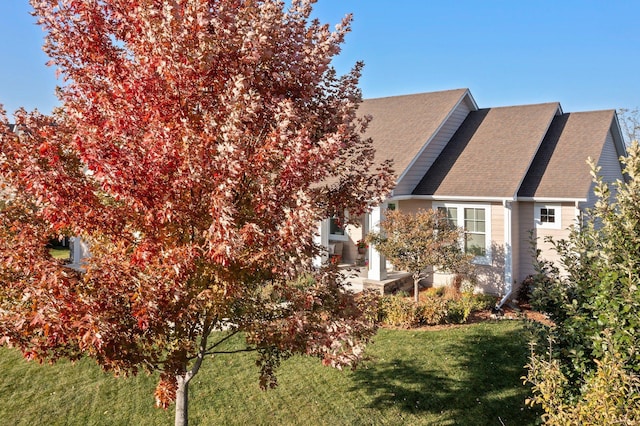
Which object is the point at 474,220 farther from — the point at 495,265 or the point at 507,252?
the point at 495,265

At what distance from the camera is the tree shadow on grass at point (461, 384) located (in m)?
7.28

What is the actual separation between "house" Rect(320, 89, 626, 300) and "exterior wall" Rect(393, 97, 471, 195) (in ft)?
0.13

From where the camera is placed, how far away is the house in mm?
14070

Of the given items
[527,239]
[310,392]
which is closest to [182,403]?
[310,392]

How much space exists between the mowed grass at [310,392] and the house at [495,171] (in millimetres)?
4871

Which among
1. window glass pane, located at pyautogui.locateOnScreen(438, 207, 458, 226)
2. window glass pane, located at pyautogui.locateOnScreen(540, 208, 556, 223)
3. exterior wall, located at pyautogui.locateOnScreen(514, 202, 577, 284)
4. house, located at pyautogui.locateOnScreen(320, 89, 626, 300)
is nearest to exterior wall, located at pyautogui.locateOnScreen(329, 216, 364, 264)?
house, located at pyautogui.locateOnScreen(320, 89, 626, 300)

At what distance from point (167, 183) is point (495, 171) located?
13381 millimetres

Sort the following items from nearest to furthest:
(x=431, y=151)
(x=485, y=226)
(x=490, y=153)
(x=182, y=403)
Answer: (x=182, y=403) < (x=485, y=226) < (x=490, y=153) < (x=431, y=151)

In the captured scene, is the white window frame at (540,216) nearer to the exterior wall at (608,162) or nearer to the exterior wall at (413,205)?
the exterior wall at (608,162)

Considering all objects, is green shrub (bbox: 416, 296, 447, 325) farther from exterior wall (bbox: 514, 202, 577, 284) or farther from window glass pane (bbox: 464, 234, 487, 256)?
exterior wall (bbox: 514, 202, 577, 284)

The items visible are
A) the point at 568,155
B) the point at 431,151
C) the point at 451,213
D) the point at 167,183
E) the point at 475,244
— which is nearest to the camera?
the point at 167,183

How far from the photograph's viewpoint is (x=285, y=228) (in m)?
3.91

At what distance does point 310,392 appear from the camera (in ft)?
26.2

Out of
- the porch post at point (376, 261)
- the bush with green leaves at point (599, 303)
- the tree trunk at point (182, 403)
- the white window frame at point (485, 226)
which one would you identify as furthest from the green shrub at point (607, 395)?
the white window frame at point (485, 226)
